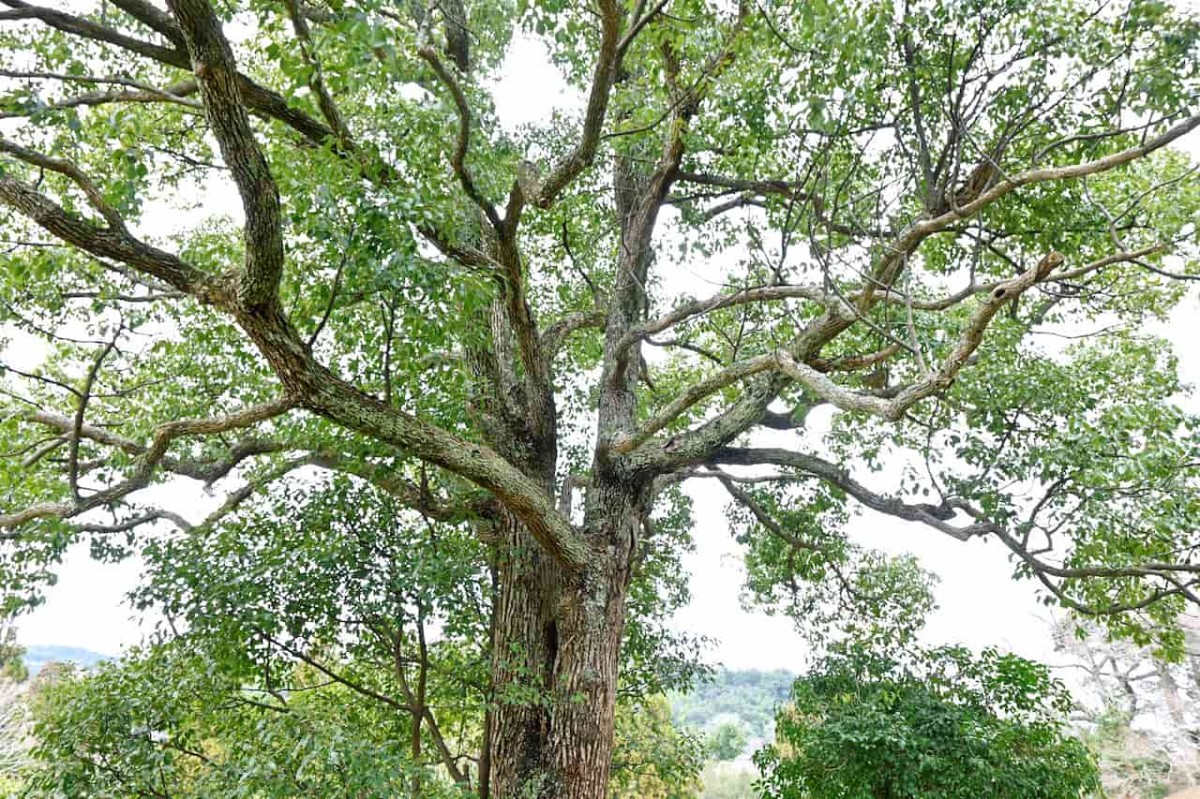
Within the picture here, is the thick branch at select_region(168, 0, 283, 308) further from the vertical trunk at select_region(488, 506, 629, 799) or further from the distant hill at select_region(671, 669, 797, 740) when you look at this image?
the distant hill at select_region(671, 669, 797, 740)

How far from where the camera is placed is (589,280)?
5.28m

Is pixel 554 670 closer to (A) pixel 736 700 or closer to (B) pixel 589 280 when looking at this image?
(B) pixel 589 280

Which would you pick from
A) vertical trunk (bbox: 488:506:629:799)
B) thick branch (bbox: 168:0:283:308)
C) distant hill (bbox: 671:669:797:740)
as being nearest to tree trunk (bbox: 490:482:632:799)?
vertical trunk (bbox: 488:506:629:799)

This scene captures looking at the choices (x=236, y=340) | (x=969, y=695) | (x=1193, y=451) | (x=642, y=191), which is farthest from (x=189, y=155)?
(x=969, y=695)

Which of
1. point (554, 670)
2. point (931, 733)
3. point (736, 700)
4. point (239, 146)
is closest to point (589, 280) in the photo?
point (554, 670)

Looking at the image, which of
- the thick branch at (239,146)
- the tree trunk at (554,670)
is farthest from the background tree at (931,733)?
the thick branch at (239,146)

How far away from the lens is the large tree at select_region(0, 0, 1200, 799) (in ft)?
9.56

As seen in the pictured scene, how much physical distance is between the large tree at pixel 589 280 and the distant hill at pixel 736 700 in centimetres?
954

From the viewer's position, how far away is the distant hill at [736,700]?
44.4 feet

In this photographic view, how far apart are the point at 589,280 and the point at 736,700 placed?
11.7m

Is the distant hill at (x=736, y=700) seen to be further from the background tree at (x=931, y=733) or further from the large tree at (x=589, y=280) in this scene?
the large tree at (x=589, y=280)

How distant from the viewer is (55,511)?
366 centimetres

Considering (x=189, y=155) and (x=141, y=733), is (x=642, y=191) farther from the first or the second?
(x=141, y=733)

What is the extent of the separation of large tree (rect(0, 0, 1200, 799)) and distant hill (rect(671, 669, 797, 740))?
31.3 ft
